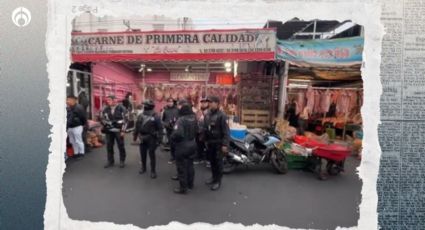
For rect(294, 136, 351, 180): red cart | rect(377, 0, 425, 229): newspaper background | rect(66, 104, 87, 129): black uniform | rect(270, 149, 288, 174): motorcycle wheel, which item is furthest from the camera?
rect(270, 149, 288, 174): motorcycle wheel

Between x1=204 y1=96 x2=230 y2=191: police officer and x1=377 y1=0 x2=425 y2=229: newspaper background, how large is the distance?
1088 mm

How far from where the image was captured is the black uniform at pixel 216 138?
1657mm

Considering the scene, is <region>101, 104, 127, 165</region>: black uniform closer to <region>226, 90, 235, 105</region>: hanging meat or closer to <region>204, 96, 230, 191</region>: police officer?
<region>204, 96, 230, 191</region>: police officer

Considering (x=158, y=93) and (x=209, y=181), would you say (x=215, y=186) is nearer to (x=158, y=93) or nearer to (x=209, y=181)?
(x=209, y=181)

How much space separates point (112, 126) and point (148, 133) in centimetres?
33

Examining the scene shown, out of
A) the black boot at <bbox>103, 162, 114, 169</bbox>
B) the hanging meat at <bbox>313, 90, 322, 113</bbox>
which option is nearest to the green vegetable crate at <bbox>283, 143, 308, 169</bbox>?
the hanging meat at <bbox>313, 90, 322, 113</bbox>

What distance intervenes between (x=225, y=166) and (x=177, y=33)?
3.91 ft

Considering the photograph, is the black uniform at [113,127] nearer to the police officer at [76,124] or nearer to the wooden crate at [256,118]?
the police officer at [76,124]

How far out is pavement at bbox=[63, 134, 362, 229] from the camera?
1336mm

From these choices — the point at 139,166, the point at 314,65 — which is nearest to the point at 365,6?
the point at 314,65

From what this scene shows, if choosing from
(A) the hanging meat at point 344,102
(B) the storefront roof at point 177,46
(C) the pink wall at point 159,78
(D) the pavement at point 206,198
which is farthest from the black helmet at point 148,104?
(A) the hanging meat at point 344,102

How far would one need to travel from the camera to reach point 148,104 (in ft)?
6.59

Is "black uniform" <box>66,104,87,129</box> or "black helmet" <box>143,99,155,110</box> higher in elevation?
"black helmet" <box>143,99,155,110</box>

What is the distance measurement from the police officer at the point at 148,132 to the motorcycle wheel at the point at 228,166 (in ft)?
2.04
